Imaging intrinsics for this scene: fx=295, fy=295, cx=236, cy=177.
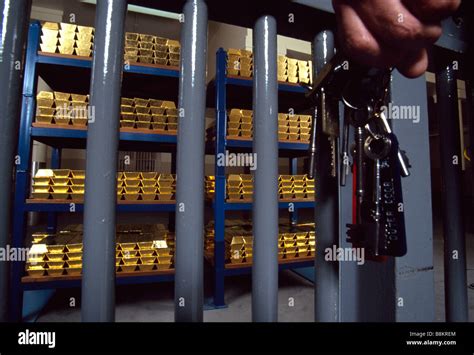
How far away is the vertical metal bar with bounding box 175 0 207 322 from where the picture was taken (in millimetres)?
466

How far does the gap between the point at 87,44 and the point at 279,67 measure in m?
1.44

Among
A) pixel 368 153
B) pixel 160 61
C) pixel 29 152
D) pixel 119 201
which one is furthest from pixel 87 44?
pixel 368 153

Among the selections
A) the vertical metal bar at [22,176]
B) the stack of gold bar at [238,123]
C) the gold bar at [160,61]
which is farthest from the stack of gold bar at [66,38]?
the stack of gold bar at [238,123]

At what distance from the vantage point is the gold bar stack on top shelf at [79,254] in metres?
1.91

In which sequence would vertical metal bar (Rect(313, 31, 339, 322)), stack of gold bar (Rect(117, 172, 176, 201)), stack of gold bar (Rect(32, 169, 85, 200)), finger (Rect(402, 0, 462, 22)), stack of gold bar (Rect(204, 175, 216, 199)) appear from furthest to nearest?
1. stack of gold bar (Rect(204, 175, 216, 199))
2. stack of gold bar (Rect(117, 172, 176, 201))
3. stack of gold bar (Rect(32, 169, 85, 200))
4. vertical metal bar (Rect(313, 31, 339, 322))
5. finger (Rect(402, 0, 462, 22))

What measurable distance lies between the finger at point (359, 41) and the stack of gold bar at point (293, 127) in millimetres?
2042

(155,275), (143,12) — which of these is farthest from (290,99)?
(143,12)

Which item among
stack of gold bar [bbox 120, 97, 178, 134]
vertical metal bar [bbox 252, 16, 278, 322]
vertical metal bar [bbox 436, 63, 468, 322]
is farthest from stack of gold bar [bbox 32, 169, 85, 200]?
vertical metal bar [bbox 436, 63, 468, 322]

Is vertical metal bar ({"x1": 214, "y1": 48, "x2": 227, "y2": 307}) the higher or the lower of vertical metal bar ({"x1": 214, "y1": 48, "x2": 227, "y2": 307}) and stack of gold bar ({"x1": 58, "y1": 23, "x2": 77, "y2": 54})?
the lower

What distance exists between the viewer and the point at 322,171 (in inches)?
24.9

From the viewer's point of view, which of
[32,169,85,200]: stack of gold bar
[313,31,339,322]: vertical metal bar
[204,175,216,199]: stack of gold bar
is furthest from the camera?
[204,175,216,199]: stack of gold bar

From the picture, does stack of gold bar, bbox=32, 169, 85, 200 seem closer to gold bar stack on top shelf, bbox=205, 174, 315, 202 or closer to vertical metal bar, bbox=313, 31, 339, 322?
gold bar stack on top shelf, bbox=205, 174, 315, 202

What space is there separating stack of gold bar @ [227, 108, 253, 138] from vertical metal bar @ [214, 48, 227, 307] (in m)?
0.09
